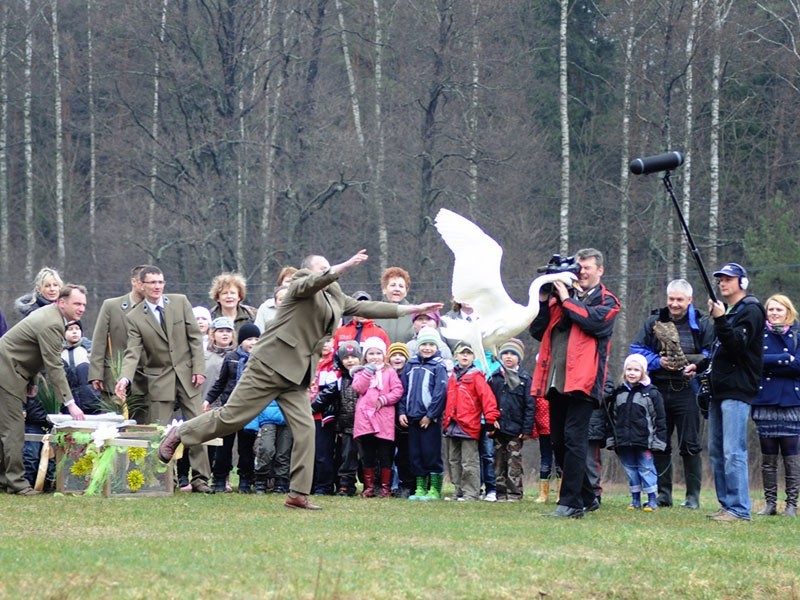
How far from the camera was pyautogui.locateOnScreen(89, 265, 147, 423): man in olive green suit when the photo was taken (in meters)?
11.6

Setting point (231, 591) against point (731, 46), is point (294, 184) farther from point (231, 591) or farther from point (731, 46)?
point (231, 591)

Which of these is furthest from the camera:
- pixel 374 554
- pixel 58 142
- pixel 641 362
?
pixel 58 142

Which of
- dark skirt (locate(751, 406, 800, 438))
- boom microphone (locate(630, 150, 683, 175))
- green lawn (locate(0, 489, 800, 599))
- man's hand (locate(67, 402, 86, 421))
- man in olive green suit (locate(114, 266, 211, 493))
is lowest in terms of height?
green lawn (locate(0, 489, 800, 599))

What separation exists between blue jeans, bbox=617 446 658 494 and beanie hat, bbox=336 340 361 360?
2.83 meters

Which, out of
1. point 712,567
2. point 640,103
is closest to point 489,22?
point 640,103

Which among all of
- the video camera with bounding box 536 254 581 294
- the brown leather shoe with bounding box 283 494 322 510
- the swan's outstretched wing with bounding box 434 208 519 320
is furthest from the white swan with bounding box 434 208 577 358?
the brown leather shoe with bounding box 283 494 322 510

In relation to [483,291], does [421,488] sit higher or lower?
lower

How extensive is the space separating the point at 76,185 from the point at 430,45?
11.7m

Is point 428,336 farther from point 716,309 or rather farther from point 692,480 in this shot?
point 716,309

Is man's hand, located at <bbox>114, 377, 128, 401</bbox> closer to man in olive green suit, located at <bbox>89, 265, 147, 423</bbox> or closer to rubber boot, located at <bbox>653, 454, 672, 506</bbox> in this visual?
man in olive green suit, located at <bbox>89, 265, 147, 423</bbox>

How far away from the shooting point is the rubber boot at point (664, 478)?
11.5m

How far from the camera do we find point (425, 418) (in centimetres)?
1169

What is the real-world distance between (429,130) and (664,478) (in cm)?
1827

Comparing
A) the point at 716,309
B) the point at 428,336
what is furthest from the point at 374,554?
the point at 428,336
